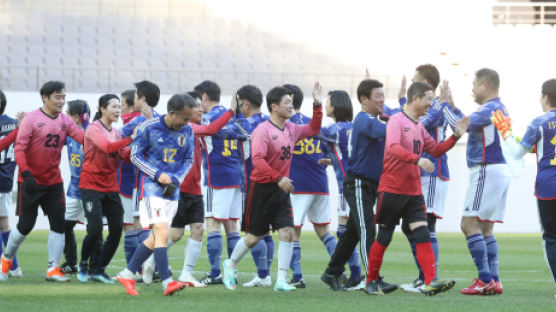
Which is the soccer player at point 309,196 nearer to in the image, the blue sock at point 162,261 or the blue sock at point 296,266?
the blue sock at point 296,266

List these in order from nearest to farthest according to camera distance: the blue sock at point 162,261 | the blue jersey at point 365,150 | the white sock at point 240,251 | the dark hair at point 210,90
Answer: the blue sock at point 162,261
the blue jersey at point 365,150
the white sock at point 240,251
the dark hair at point 210,90

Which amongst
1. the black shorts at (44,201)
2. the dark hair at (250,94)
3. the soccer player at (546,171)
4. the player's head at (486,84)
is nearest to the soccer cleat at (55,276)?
the black shorts at (44,201)

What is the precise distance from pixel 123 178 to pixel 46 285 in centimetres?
177

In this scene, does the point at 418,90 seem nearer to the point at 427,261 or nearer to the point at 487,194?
the point at 487,194

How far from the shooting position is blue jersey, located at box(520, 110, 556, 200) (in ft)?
22.4

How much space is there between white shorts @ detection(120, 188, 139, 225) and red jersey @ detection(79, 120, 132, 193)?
724 millimetres

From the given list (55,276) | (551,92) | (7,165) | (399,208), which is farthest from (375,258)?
(7,165)

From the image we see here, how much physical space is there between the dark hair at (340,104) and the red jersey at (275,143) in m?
0.46

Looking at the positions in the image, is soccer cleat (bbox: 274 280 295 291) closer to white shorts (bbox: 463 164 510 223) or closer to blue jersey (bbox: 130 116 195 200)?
blue jersey (bbox: 130 116 195 200)

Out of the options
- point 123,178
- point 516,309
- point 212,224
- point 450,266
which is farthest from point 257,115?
point 450,266

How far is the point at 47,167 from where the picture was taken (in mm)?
8547

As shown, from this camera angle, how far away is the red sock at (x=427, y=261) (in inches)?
264

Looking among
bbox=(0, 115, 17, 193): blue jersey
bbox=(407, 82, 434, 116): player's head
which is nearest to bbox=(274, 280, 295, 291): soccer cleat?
bbox=(407, 82, 434, 116): player's head

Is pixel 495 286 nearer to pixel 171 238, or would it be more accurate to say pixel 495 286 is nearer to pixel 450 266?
pixel 171 238
